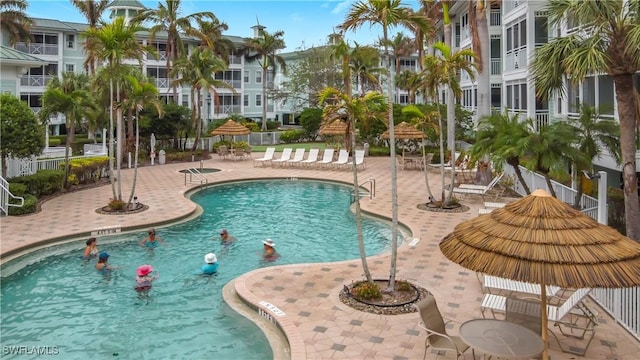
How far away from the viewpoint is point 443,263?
1162 cm

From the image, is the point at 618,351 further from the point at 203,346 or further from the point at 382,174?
the point at 382,174

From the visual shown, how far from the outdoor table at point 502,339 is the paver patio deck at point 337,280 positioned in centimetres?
72

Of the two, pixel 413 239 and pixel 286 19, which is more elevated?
pixel 286 19

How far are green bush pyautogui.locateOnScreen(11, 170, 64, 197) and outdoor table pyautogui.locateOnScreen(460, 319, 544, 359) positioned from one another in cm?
1795

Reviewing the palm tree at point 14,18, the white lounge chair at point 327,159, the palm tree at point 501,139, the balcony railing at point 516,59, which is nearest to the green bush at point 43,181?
the white lounge chair at point 327,159

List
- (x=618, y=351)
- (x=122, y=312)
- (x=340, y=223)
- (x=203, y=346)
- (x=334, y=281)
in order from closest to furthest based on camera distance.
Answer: (x=618, y=351)
(x=203, y=346)
(x=122, y=312)
(x=334, y=281)
(x=340, y=223)

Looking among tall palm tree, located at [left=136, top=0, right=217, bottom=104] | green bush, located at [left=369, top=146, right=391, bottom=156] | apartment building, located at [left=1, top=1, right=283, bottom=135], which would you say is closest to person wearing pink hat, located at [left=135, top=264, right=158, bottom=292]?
apartment building, located at [left=1, top=1, right=283, bottom=135]

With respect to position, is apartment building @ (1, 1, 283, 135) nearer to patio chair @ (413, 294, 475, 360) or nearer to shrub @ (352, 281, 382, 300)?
shrub @ (352, 281, 382, 300)

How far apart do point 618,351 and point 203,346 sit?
6.45 meters

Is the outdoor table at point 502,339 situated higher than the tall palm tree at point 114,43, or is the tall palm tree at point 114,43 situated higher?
the tall palm tree at point 114,43

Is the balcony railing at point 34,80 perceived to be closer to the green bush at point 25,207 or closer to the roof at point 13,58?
the roof at point 13,58

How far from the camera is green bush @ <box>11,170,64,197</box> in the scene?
61.8ft

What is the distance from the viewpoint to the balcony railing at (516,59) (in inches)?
951

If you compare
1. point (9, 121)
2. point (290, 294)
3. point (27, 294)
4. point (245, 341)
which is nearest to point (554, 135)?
point (290, 294)
